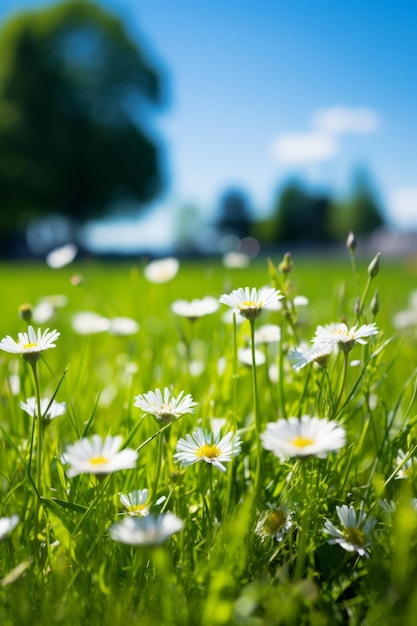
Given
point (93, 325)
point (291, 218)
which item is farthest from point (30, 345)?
point (291, 218)

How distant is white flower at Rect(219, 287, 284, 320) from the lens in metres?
0.85

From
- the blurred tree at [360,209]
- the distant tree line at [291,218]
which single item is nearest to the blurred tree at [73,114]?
the blurred tree at [360,209]

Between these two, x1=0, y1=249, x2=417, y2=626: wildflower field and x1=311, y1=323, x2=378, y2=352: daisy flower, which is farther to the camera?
x1=311, y1=323, x2=378, y2=352: daisy flower

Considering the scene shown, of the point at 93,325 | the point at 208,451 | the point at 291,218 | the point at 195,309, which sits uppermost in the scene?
the point at 291,218

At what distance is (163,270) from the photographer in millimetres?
1905

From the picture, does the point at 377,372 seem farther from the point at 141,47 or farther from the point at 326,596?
the point at 141,47

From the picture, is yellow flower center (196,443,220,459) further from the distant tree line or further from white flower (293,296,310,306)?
the distant tree line

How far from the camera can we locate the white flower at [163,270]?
1811mm

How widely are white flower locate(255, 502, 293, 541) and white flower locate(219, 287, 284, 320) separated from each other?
0.81ft

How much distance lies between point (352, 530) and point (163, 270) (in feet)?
3.87

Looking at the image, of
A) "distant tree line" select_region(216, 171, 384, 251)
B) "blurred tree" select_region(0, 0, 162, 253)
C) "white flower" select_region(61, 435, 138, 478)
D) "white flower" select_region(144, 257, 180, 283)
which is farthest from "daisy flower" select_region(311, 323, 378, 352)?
"distant tree line" select_region(216, 171, 384, 251)

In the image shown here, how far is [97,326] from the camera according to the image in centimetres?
167

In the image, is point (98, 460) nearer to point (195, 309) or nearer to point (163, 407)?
A: point (163, 407)

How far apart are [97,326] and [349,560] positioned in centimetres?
95
